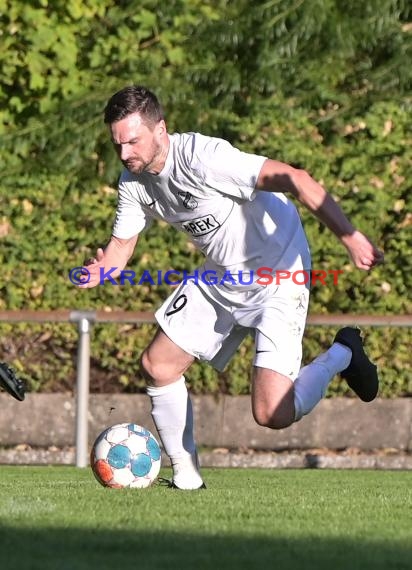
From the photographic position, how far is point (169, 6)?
1195 centimetres

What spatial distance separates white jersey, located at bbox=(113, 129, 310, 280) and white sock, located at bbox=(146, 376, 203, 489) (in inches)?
26.5

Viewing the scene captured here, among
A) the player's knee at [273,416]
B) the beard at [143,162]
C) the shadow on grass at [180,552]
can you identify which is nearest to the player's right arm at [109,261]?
the beard at [143,162]

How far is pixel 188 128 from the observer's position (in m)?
11.6

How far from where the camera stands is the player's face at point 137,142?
6.91m

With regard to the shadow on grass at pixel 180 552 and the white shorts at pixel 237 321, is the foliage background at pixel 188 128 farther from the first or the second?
the shadow on grass at pixel 180 552

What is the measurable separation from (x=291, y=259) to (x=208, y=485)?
145 centimetres

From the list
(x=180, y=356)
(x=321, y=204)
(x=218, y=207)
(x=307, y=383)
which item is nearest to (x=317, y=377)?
(x=307, y=383)

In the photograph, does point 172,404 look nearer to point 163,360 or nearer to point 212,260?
point 163,360

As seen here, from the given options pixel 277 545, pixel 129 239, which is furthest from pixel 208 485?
pixel 277 545

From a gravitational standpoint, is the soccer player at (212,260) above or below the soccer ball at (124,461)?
above

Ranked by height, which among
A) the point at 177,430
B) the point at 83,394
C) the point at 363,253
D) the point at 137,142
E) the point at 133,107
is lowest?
the point at 83,394

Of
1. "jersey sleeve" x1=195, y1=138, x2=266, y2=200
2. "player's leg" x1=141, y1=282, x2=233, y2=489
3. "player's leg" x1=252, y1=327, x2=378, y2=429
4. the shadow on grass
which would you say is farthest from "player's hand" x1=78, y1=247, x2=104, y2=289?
the shadow on grass

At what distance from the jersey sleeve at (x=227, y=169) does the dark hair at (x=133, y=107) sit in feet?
0.94

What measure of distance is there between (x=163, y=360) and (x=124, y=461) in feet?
1.75
